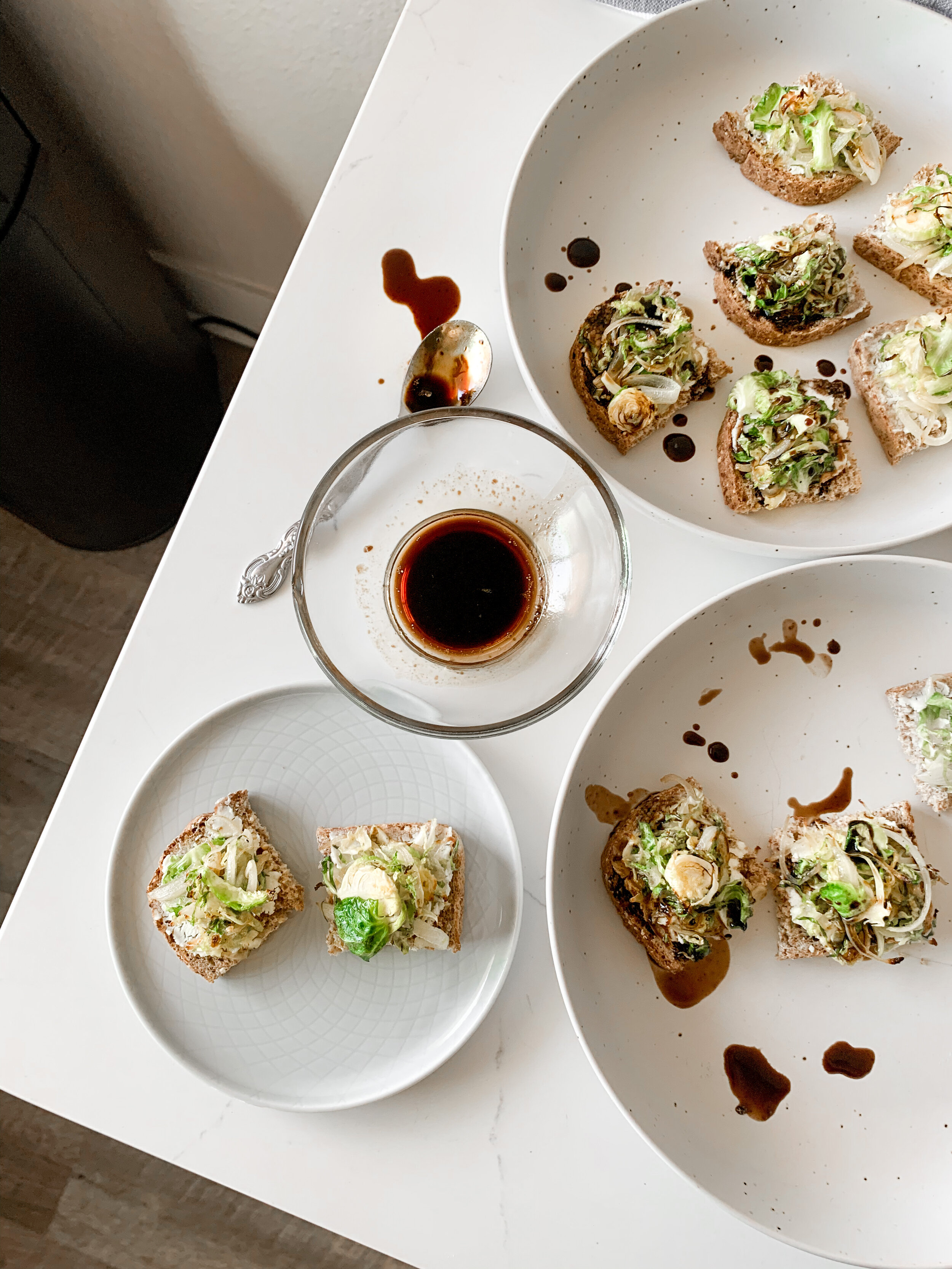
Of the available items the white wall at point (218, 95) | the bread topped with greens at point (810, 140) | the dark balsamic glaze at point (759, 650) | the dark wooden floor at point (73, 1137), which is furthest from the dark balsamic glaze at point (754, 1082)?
the white wall at point (218, 95)

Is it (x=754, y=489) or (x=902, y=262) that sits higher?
(x=902, y=262)

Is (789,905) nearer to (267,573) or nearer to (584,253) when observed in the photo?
(267,573)

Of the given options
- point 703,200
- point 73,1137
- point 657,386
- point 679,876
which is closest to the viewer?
point 679,876

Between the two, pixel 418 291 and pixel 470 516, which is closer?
pixel 470 516

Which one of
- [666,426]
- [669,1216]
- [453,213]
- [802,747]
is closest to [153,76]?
[453,213]

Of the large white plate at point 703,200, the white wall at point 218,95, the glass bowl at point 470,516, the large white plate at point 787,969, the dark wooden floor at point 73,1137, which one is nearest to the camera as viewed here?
the glass bowl at point 470,516

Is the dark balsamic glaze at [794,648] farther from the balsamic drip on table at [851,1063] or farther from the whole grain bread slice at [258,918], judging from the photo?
the whole grain bread slice at [258,918]

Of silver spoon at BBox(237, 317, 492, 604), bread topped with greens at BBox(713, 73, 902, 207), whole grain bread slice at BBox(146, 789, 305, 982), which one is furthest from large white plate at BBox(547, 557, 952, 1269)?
bread topped with greens at BBox(713, 73, 902, 207)

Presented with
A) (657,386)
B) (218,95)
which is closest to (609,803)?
(657,386)
